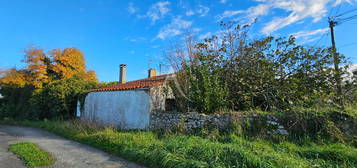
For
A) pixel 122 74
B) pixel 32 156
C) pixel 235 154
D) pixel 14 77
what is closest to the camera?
pixel 235 154

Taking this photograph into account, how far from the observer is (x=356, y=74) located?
7.08 m

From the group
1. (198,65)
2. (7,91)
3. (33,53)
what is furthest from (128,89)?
(7,91)

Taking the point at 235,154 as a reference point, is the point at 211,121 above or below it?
above

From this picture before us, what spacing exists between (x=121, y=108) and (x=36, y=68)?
10.9m

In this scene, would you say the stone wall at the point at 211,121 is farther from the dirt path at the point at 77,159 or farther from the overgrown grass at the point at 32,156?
the overgrown grass at the point at 32,156

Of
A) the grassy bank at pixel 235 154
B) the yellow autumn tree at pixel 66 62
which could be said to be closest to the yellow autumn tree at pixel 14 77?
the yellow autumn tree at pixel 66 62

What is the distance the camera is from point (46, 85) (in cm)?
1404

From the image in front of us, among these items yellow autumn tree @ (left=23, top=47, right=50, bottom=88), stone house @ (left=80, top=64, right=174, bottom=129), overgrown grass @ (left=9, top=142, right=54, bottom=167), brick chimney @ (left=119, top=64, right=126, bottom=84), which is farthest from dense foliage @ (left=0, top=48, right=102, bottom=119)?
overgrown grass @ (left=9, top=142, right=54, bottom=167)

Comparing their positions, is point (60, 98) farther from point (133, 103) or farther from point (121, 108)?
point (133, 103)

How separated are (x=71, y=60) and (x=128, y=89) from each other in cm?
1043

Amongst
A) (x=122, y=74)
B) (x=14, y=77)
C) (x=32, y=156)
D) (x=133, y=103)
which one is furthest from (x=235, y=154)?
(x=14, y=77)

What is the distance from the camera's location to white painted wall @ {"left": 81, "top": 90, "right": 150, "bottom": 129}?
8.40 meters

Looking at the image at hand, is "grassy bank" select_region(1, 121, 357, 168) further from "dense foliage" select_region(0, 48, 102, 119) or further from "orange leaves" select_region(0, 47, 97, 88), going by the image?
"orange leaves" select_region(0, 47, 97, 88)

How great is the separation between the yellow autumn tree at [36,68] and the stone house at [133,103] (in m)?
7.21
